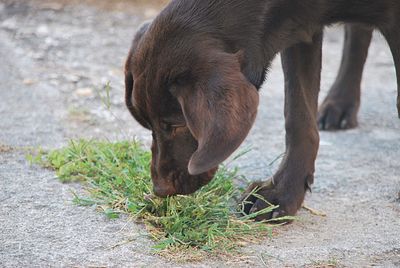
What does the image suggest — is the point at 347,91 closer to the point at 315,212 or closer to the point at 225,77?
the point at 315,212

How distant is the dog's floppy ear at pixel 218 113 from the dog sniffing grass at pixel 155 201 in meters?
0.53

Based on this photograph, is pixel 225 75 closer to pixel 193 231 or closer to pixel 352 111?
pixel 193 231

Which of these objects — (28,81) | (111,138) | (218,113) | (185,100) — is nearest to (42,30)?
(28,81)

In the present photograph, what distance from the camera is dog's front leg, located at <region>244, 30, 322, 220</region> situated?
3527 millimetres

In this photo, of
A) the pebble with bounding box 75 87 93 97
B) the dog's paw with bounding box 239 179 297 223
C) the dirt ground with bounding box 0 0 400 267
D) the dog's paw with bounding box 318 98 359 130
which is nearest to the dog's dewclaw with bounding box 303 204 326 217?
the dirt ground with bounding box 0 0 400 267

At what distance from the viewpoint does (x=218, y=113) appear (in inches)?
107

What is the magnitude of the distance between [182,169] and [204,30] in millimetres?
540

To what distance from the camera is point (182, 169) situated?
10.3 ft

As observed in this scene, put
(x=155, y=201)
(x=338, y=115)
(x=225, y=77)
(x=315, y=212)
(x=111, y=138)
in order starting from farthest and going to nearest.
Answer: (x=338, y=115) → (x=111, y=138) → (x=315, y=212) → (x=155, y=201) → (x=225, y=77)

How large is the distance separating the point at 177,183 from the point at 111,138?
4.78 feet

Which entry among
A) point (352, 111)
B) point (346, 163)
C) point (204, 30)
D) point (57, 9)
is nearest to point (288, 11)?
point (204, 30)

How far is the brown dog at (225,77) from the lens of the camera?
275 centimetres

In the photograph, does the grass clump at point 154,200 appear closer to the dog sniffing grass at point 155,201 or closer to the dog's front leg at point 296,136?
the dog sniffing grass at point 155,201

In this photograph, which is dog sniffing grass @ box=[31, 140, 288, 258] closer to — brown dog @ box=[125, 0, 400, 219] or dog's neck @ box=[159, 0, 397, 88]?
brown dog @ box=[125, 0, 400, 219]
